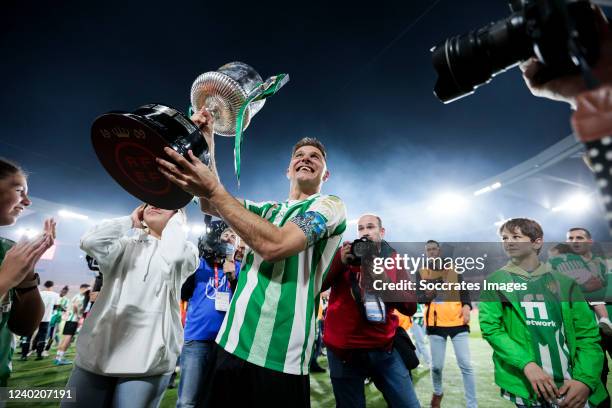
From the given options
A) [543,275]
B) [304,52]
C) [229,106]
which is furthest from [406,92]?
[229,106]

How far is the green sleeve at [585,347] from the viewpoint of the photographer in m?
2.18

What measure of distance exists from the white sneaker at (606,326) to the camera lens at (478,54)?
4.75 m

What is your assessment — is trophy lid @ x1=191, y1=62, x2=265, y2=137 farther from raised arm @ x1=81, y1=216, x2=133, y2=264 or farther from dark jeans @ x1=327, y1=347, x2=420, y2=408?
dark jeans @ x1=327, y1=347, x2=420, y2=408

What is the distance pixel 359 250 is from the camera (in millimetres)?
2621

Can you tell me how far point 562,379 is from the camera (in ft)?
7.41

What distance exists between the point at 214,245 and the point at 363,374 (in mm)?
2378

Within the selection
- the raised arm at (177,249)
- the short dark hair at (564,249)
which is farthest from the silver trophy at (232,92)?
the short dark hair at (564,249)

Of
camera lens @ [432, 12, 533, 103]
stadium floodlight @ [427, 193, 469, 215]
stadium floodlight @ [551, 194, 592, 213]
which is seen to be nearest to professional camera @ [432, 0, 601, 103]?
camera lens @ [432, 12, 533, 103]

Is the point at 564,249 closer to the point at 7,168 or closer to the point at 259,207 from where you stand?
the point at 259,207

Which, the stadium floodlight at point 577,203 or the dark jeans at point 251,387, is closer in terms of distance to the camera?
the dark jeans at point 251,387

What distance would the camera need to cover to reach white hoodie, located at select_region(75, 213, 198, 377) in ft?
6.89

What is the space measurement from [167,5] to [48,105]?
7991mm

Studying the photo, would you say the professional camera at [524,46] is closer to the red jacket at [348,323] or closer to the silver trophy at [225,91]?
the silver trophy at [225,91]

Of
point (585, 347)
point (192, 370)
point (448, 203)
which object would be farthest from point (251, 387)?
point (448, 203)
